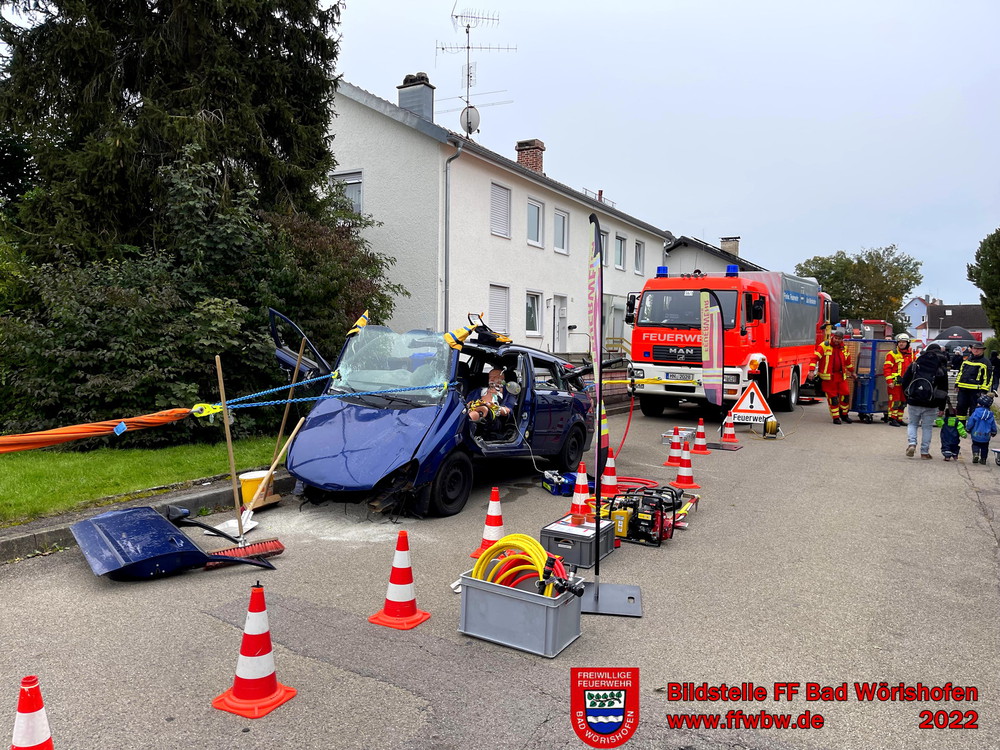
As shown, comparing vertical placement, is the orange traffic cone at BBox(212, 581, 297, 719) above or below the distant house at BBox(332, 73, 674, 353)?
below

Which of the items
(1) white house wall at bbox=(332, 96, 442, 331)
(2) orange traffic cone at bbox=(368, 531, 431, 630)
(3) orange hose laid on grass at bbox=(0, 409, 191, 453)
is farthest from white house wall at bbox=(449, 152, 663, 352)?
(2) orange traffic cone at bbox=(368, 531, 431, 630)

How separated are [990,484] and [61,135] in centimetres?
1476

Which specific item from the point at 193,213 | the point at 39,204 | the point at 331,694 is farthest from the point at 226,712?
the point at 39,204

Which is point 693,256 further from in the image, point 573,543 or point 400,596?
point 400,596

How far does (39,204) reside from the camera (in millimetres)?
10852

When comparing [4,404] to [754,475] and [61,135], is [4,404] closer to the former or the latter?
[61,135]

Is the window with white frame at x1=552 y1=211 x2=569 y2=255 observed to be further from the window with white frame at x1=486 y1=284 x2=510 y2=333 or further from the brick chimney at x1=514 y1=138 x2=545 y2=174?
the window with white frame at x1=486 y1=284 x2=510 y2=333

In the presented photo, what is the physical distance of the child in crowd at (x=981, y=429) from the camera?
10.5 meters

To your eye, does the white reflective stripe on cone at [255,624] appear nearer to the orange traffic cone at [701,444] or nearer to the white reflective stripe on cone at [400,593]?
the white reflective stripe on cone at [400,593]

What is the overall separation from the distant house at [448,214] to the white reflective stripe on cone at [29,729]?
51.6 ft

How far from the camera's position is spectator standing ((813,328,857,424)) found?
15.6 m

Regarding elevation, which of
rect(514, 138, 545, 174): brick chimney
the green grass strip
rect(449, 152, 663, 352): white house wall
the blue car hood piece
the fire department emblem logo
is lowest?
the fire department emblem logo

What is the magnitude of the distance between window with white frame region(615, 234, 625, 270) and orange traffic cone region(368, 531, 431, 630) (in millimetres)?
25001

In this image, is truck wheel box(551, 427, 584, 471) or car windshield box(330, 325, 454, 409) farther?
truck wheel box(551, 427, 584, 471)
